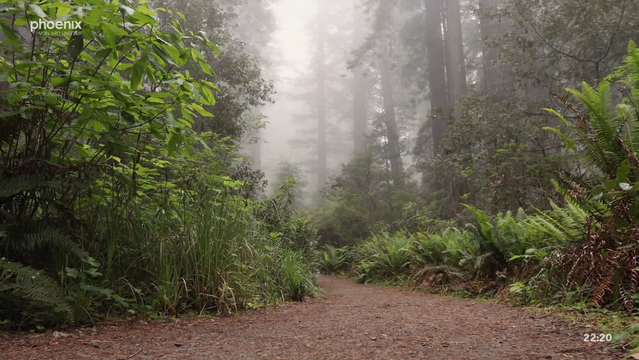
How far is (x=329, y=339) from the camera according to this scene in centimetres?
270

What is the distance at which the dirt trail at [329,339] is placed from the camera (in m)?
2.22

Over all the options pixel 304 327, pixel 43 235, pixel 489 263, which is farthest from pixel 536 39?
pixel 43 235

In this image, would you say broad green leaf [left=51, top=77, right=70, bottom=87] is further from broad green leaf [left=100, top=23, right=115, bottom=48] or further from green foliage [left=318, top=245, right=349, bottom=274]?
green foliage [left=318, top=245, right=349, bottom=274]

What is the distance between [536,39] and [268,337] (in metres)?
10.5

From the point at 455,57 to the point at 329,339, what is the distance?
14448 millimetres

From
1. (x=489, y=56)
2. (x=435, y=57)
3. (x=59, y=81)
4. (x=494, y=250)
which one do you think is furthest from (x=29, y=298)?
(x=489, y=56)

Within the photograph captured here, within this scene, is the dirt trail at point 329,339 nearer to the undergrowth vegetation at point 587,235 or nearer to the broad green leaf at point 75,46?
the undergrowth vegetation at point 587,235

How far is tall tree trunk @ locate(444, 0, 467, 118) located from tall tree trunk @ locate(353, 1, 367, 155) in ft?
47.2

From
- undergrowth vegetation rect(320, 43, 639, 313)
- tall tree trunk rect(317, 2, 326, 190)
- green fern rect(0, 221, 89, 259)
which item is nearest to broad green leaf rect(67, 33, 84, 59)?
green fern rect(0, 221, 89, 259)

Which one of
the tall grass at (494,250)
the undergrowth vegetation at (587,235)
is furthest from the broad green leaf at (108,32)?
the tall grass at (494,250)

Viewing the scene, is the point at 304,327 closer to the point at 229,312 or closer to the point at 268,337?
the point at 268,337

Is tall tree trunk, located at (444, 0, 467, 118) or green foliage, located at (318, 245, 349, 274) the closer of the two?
green foliage, located at (318, 245, 349, 274)

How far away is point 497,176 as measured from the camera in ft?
25.7

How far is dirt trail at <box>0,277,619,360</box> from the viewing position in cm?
222
